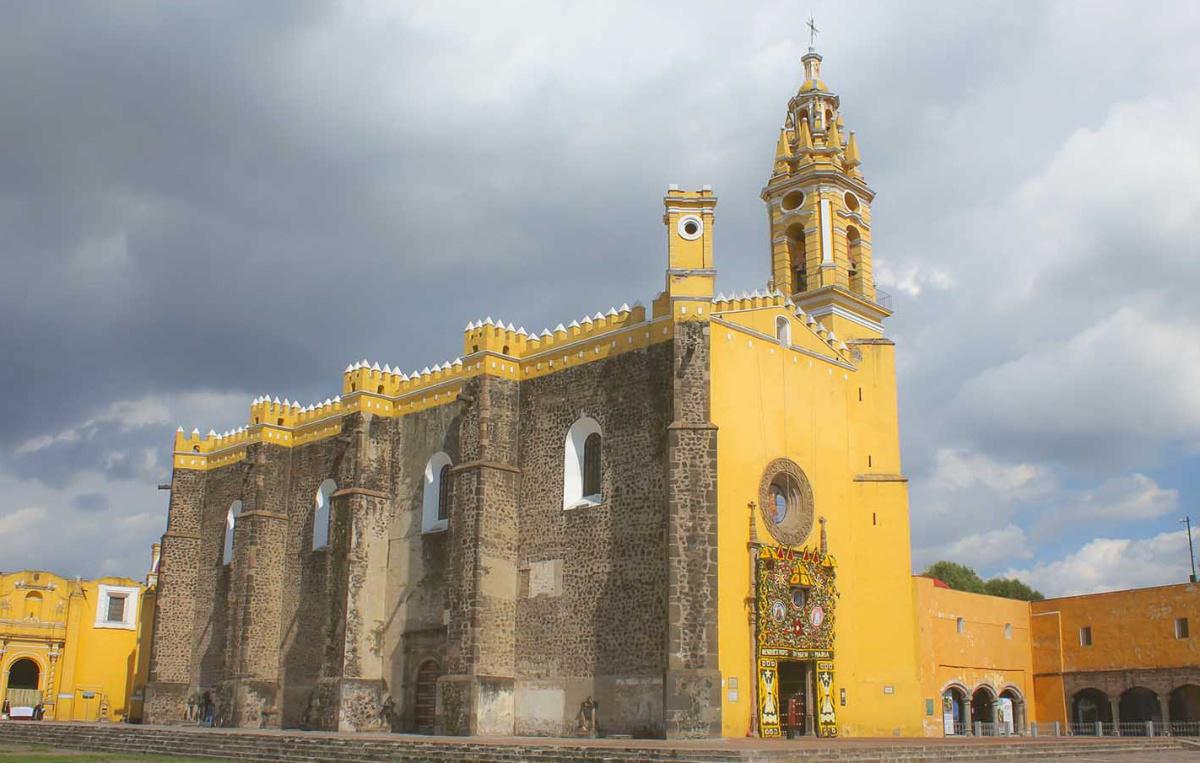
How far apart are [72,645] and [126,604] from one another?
7.43 feet

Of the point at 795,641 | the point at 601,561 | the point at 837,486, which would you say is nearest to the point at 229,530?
the point at 601,561

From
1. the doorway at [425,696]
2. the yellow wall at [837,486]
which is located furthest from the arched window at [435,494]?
the yellow wall at [837,486]

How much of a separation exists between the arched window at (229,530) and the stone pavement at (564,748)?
771 cm

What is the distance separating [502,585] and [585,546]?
85.8 inches

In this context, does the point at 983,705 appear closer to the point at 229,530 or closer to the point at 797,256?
the point at 797,256

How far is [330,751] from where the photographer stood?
1916 cm

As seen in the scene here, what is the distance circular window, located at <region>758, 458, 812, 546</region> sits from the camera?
904 inches

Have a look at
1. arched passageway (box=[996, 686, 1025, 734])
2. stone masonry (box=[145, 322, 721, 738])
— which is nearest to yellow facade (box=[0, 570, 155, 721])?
stone masonry (box=[145, 322, 721, 738])

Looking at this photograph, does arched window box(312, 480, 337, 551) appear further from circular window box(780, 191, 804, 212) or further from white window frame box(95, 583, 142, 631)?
circular window box(780, 191, 804, 212)

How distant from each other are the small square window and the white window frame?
Result: 44mm

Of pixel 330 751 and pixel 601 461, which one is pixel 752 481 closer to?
pixel 601 461

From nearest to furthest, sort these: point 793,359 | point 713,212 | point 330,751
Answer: point 330,751
point 713,212
point 793,359

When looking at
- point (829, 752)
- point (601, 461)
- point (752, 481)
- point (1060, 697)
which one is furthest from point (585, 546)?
point (1060, 697)

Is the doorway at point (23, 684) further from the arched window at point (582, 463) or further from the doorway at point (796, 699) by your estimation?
the doorway at point (796, 699)
